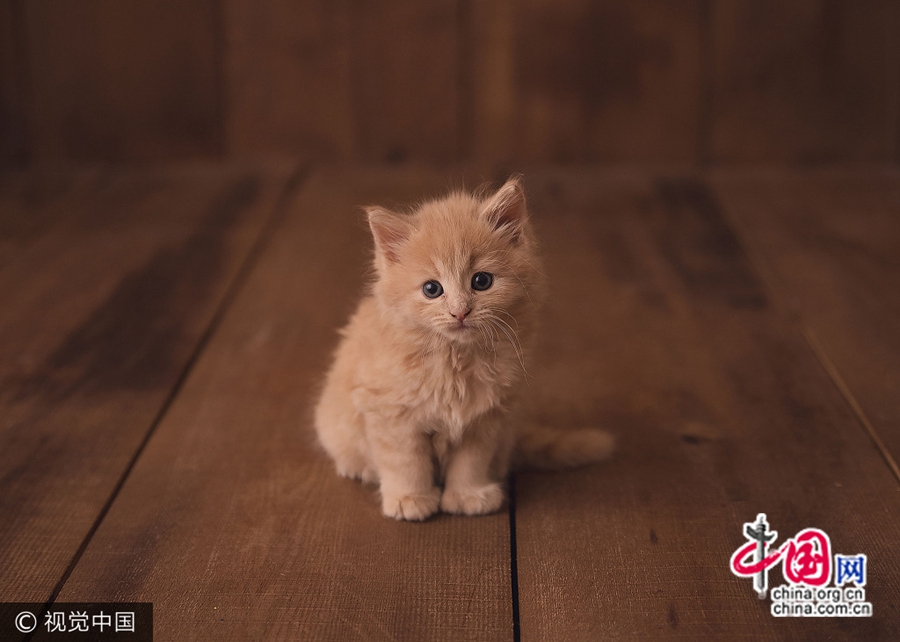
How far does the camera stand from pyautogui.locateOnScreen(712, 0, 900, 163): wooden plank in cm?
304

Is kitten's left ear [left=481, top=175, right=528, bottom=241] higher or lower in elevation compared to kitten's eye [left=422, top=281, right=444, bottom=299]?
higher

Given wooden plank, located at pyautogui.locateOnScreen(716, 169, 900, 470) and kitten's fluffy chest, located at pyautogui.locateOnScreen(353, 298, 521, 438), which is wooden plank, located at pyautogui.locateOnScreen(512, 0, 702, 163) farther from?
kitten's fluffy chest, located at pyautogui.locateOnScreen(353, 298, 521, 438)

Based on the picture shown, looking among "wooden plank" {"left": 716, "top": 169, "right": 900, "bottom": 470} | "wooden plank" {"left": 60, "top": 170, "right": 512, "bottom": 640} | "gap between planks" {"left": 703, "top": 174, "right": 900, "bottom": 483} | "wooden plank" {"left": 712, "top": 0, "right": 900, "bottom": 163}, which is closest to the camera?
"wooden plank" {"left": 60, "top": 170, "right": 512, "bottom": 640}

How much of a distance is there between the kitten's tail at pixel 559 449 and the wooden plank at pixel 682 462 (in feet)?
0.08

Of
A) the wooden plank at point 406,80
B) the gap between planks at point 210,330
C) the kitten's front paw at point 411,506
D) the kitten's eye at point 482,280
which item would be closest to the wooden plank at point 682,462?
the kitten's front paw at point 411,506

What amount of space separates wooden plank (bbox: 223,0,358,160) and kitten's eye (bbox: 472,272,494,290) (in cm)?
213

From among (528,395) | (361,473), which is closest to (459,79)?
(528,395)

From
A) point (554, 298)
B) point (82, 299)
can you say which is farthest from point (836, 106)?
point (82, 299)

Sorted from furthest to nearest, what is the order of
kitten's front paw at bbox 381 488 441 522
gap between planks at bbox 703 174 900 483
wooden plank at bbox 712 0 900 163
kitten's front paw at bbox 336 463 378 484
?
1. wooden plank at bbox 712 0 900 163
2. gap between planks at bbox 703 174 900 483
3. kitten's front paw at bbox 336 463 378 484
4. kitten's front paw at bbox 381 488 441 522

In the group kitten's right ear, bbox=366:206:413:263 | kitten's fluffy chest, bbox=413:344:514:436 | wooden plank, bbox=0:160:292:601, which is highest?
kitten's right ear, bbox=366:206:413:263

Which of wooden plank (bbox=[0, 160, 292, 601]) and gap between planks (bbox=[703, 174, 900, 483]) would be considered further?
gap between planks (bbox=[703, 174, 900, 483])

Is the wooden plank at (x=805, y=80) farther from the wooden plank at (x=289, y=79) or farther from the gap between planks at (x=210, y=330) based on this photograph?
the gap between planks at (x=210, y=330)

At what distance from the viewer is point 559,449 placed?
148cm

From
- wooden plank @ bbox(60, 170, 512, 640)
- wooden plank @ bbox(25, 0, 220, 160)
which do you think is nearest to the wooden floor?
wooden plank @ bbox(60, 170, 512, 640)
